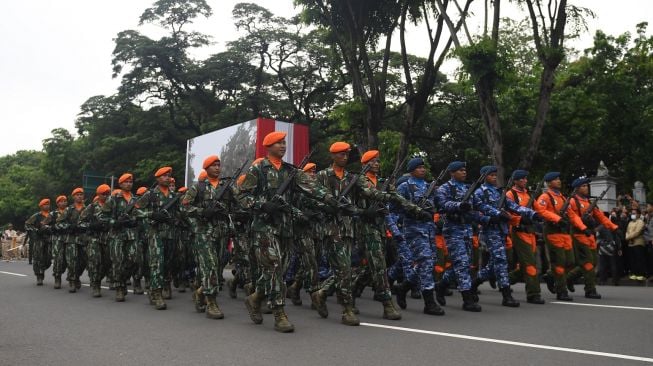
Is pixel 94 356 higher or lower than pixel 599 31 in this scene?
lower

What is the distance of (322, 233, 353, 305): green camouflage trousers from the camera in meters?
6.97

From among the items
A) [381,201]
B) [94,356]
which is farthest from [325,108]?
[94,356]

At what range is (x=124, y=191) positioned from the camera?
1054 centimetres

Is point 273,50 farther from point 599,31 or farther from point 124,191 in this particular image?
point 124,191

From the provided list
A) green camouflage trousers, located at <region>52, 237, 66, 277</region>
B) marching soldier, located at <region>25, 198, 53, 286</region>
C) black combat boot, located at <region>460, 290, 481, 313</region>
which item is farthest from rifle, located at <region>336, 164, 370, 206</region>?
marching soldier, located at <region>25, 198, 53, 286</region>

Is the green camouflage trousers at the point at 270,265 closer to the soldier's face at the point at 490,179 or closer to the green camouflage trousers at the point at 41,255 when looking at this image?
the soldier's face at the point at 490,179

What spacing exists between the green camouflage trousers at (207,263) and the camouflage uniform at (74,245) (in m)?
4.96

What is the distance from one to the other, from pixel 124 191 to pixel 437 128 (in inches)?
874

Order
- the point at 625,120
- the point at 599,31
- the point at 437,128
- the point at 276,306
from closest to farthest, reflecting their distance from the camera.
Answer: the point at 276,306 → the point at 599,31 → the point at 625,120 → the point at 437,128

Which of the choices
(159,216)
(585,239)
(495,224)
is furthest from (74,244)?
(585,239)

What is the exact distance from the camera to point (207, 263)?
7.76 meters

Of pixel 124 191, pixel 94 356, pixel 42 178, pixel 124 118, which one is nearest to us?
pixel 94 356

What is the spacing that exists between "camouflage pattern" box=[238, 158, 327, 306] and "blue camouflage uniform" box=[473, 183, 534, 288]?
9.26 feet

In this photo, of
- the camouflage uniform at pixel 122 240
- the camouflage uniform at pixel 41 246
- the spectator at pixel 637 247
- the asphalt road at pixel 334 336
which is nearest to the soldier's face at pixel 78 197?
the camouflage uniform at pixel 41 246
